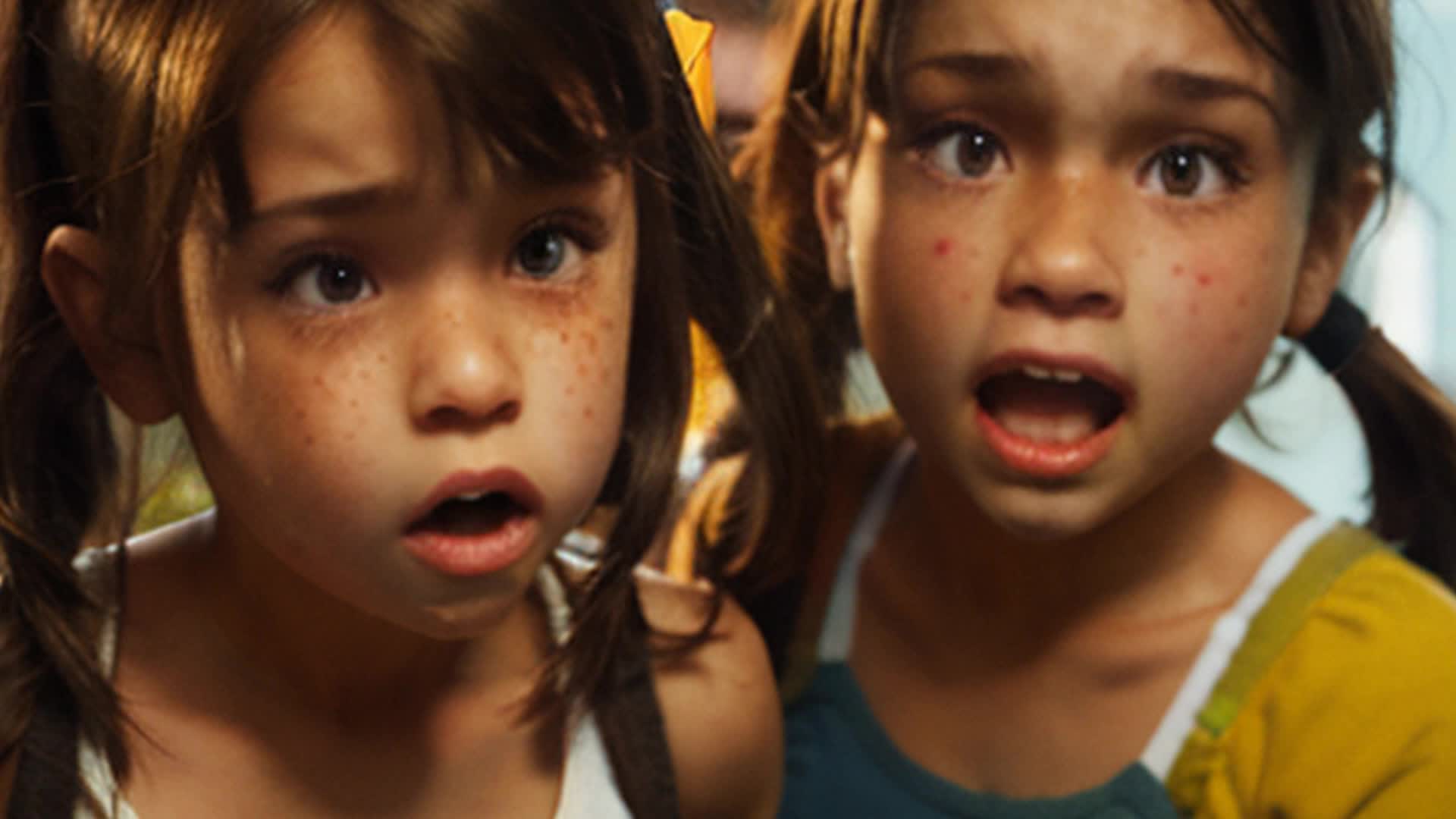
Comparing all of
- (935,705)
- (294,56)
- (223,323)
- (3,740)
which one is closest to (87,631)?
(3,740)

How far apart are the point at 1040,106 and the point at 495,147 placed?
0.86 ft

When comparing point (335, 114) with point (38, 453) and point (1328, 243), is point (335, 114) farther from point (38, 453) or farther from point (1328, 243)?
point (1328, 243)

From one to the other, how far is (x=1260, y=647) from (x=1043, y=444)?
17cm

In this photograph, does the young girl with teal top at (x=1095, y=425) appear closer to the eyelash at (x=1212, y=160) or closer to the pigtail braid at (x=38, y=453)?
the eyelash at (x=1212, y=160)

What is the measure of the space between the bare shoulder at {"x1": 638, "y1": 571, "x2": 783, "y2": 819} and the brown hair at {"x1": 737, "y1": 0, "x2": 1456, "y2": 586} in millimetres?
183

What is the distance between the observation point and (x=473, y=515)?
73 centimetres

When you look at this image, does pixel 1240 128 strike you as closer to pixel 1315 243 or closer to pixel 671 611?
pixel 1315 243

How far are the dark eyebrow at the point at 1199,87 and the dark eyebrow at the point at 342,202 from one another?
34 cm

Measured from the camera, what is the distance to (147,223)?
69 centimetres

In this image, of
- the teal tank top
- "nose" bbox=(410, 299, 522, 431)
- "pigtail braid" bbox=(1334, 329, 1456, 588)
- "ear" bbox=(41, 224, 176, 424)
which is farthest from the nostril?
"pigtail braid" bbox=(1334, 329, 1456, 588)

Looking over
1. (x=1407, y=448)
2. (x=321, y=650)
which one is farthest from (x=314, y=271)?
(x=1407, y=448)

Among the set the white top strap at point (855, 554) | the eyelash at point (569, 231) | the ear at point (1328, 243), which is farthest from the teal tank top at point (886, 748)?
the eyelash at point (569, 231)

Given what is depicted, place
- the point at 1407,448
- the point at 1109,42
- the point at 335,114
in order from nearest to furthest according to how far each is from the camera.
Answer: the point at 335,114
the point at 1109,42
the point at 1407,448

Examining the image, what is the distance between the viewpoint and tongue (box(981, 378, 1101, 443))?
86cm
